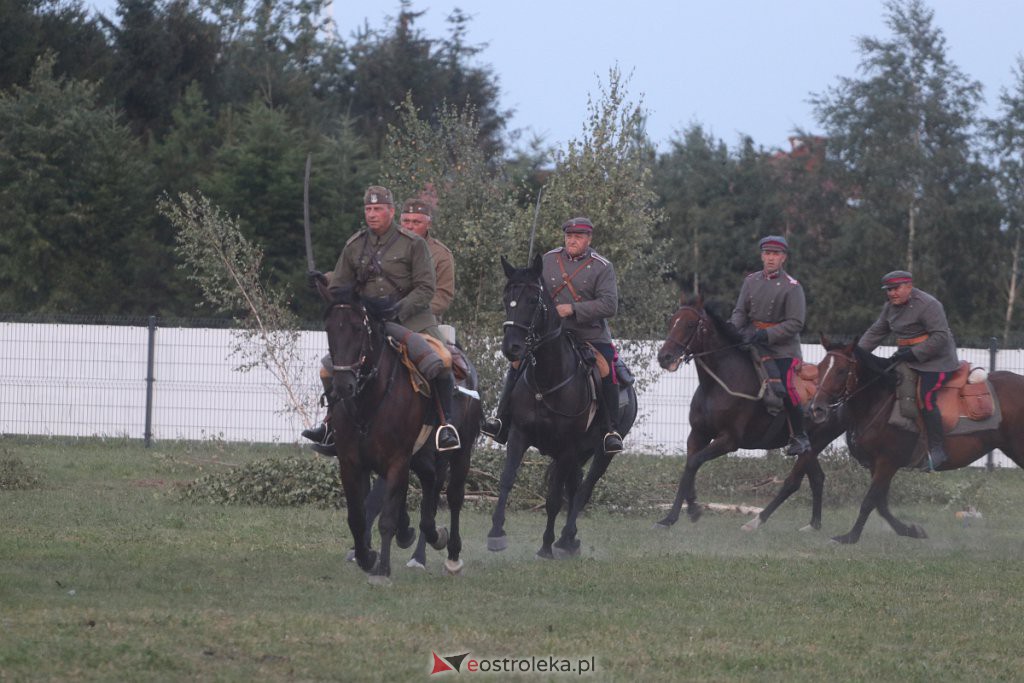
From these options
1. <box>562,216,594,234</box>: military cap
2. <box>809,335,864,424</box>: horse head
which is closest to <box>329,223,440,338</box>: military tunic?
<box>562,216,594,234</box>: military cap

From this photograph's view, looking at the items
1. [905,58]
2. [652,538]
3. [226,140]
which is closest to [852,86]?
[905,58]

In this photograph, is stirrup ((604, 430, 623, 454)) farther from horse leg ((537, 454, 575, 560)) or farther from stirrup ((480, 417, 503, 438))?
stirrup ((480, 417, 503, 438))

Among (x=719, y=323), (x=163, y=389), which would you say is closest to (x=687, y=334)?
(x=719, y=323)

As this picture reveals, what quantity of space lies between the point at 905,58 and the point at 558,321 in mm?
38333

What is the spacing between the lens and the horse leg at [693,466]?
49.1 feet

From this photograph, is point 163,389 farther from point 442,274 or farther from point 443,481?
point 443,481

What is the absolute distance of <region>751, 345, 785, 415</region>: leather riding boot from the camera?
15258mm

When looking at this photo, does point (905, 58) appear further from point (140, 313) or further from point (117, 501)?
point (117, 501)

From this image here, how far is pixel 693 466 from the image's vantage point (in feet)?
50.1

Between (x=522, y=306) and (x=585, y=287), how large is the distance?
156cm

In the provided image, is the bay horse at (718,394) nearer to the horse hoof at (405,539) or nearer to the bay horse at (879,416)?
the bay horse at (879,416)

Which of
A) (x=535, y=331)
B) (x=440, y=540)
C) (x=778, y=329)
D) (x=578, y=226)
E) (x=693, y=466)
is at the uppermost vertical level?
(x=578, y=226)

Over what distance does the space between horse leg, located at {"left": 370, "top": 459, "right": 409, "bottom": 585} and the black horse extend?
47 cm

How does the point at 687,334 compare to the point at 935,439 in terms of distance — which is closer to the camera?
the point at 935,439
